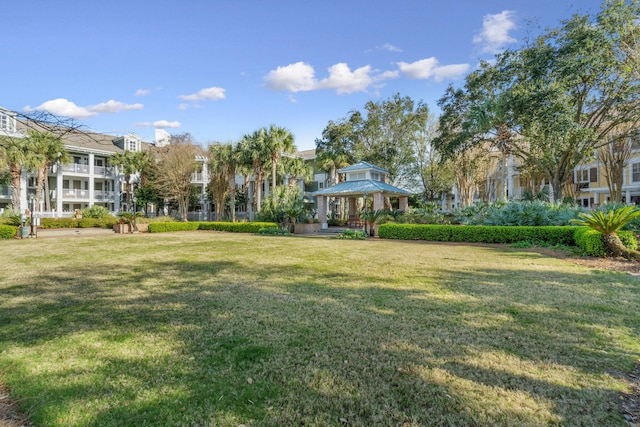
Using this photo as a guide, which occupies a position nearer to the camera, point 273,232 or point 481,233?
point 481,233

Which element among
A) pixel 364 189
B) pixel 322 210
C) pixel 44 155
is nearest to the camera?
pixel 364 189

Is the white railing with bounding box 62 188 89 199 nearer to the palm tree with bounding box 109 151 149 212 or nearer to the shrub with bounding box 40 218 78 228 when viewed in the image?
the palm tree with bounding box 109 151 149 212

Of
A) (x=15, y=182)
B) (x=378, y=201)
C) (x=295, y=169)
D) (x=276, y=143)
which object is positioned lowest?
(x=378, y=201)

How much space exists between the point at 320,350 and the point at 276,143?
25.9 metres

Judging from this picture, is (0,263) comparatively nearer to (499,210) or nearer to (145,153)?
(499,210)

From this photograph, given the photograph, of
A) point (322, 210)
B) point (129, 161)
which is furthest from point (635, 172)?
point (129, 161)

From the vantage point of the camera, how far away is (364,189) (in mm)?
23766

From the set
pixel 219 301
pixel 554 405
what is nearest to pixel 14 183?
pixel 219 301

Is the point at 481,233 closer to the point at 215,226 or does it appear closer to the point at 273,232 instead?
the point at 273,232

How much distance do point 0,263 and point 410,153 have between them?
29.5m

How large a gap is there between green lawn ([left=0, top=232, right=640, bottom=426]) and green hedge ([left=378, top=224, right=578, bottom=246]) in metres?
7.19

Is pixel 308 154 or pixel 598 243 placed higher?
pixel 308 154

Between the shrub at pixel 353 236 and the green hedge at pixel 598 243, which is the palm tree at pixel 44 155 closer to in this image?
the shrub at pixel 353 236

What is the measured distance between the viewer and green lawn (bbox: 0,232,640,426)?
98.6 inches
